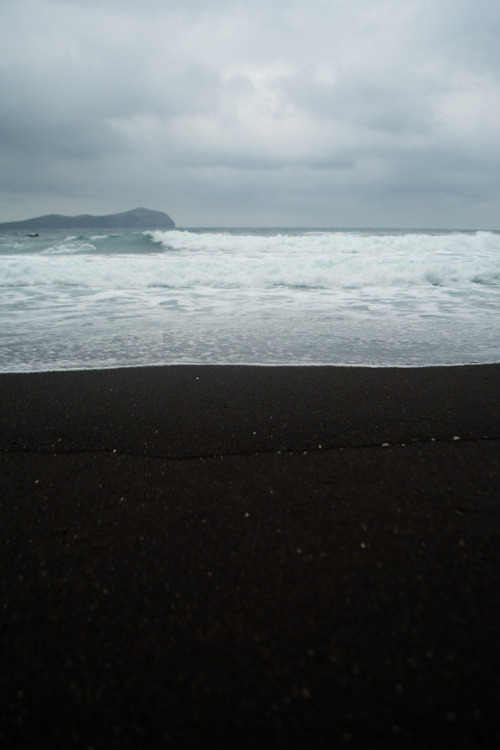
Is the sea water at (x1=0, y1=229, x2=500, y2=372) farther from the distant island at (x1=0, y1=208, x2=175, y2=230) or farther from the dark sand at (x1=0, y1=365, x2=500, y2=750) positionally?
the distant island at (x1=0, y1=208, x2=175, y2=230)

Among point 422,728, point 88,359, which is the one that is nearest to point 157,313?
point 88,359

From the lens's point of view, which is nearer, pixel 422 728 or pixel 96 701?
pixel 422 728

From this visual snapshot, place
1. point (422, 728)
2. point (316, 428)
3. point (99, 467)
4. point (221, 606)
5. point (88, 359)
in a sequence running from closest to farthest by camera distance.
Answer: point (422, 728) < point (221, 606) < point (99, 467) < point (316, 428) < point (88, 359)

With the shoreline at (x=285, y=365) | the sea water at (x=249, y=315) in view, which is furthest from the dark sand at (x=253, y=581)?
the sea water at (x=249, y=315)

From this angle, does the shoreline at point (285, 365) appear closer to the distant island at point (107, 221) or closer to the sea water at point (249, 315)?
the sea water at point (249, 315)

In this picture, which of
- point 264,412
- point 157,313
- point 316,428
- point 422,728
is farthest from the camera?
point 157,313

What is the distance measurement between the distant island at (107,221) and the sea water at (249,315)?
10741cm

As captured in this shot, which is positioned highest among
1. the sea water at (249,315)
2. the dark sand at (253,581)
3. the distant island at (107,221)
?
the distant island at (107,221)

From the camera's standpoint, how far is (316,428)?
2.96 metres

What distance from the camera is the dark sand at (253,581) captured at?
1.20 meters

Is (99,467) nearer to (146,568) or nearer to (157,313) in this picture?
(146,568)

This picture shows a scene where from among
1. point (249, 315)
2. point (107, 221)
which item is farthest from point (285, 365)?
point (107, 221)

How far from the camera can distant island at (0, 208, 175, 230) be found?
4331 inches

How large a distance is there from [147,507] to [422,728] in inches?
55.8
